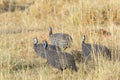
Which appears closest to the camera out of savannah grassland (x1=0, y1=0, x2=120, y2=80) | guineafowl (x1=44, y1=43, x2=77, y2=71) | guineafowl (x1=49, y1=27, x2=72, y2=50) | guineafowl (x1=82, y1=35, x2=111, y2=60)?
savannah grassland (x1=0, y1=0, x2=120, y2=80)

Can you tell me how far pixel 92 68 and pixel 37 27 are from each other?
4.88m

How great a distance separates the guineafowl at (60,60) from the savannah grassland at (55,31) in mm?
104

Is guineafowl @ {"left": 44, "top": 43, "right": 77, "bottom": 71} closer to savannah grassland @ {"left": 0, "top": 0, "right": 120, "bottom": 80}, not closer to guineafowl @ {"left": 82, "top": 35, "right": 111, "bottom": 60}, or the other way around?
savannah grassland @ {"left": 0, "top": 0, "right": 120, "bottom": 80}

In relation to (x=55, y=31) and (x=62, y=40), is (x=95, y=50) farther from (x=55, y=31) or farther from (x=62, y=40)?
(x=55, y=31)

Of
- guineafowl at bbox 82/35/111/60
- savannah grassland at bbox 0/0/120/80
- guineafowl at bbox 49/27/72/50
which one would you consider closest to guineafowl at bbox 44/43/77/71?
savannah grassland at bbox 0/0/120/80

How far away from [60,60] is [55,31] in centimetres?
389

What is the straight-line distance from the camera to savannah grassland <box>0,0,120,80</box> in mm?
6373

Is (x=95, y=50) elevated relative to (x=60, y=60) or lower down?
elevated

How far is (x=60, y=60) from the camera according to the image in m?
6.65

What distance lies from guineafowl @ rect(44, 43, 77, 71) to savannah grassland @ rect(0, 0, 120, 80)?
4.1 inches

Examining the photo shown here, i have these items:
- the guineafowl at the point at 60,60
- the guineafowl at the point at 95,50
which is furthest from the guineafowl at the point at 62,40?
the guineafowl at the point at 60,60

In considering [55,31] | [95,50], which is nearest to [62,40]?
[95,50]

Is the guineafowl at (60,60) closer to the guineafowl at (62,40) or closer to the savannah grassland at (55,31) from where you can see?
the savannah grassland at (55,31)

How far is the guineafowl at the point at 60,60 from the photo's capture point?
650 cm
